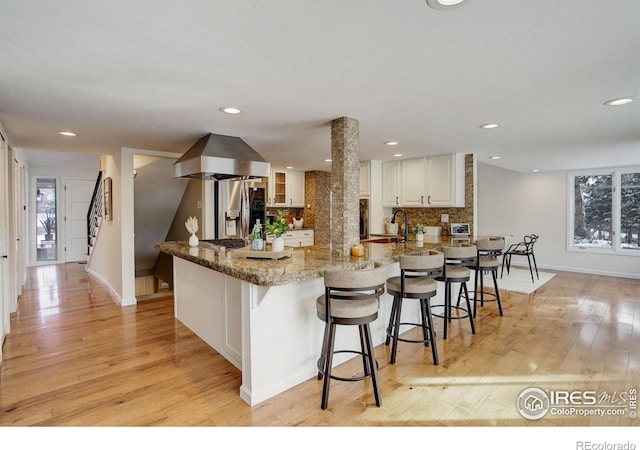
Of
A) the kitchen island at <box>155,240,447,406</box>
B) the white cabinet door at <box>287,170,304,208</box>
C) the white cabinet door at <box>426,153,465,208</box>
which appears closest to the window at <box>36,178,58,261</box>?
the white cabinet door at <box>287,170,304,208</box>

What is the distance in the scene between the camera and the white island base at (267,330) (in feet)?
7.29

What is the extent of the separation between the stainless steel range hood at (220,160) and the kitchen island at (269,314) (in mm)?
823

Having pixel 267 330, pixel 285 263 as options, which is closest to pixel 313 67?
pixel 285 263

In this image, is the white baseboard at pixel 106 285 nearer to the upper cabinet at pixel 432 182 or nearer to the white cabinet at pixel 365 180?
the white cabinet at pixel 365 180

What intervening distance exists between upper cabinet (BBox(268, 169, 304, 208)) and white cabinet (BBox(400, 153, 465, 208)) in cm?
241

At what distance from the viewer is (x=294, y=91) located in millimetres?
2381

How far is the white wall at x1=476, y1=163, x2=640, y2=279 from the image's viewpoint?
6902 mm

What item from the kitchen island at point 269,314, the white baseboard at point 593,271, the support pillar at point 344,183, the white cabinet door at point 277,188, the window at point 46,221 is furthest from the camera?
the window at point 46,221

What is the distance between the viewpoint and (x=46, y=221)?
7.79m

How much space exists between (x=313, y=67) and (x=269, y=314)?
1641 mm

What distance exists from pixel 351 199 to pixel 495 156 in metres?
3.48

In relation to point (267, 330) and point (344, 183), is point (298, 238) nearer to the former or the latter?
point (344, 183)

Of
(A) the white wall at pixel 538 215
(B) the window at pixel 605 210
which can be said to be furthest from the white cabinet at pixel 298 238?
(B) the window at pixel 605 210

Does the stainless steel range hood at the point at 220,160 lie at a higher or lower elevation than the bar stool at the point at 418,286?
higher
